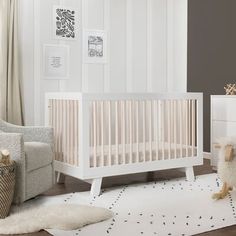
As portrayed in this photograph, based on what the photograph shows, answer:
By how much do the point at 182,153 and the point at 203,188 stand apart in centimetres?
44

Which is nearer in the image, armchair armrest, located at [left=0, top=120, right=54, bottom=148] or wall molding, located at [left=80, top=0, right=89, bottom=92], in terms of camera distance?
armchair armrest, located at [left=0, top=120, right=54, bottom=148]

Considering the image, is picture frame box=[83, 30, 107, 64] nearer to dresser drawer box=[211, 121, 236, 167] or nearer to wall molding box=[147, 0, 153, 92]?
wall molding box=[147, 0, 153, 92]

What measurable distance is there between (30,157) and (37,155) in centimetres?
10

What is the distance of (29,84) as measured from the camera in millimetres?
4270

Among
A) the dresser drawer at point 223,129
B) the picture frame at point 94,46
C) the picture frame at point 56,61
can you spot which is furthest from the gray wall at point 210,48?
the picture frame at point 56,61

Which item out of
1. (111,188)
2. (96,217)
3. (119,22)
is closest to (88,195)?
(111,188)

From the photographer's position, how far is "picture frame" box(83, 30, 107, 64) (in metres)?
4.61

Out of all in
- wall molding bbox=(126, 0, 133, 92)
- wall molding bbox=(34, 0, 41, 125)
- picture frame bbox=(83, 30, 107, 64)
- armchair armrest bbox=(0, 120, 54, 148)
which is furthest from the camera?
wall molding bbox=(126, 0, 133, 92)

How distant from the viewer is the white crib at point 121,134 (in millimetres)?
3236

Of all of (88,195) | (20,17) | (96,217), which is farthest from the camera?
(20,17)

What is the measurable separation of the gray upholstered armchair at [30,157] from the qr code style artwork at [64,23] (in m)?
1.40

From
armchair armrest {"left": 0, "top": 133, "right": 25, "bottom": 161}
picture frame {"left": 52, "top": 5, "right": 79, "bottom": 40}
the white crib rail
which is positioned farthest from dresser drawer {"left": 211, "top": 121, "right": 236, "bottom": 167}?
armchair armrest {"left": 0, "top": 133, "right": 25, "bottom": 161}

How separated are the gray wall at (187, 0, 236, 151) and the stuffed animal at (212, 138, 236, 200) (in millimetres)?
1671

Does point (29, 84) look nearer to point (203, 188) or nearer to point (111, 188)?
point (111, 188)
